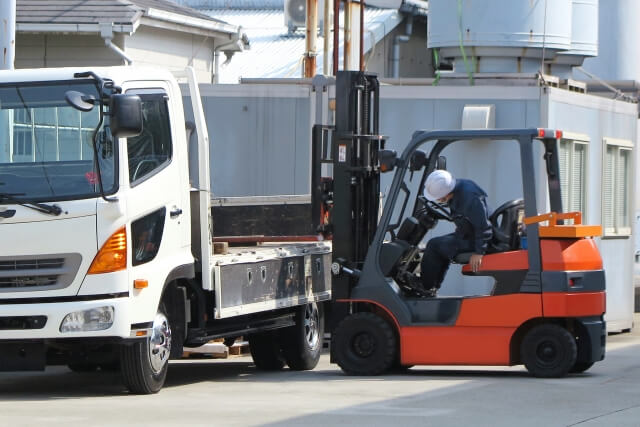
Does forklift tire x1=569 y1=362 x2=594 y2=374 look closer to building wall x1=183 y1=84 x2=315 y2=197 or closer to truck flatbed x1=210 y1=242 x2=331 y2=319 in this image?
truck flatbed x1=210 y1=242 x2=331 y2=319

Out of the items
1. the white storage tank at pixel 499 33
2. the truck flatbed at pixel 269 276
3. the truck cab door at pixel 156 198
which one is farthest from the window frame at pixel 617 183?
the truck cab door at pixel 156 198

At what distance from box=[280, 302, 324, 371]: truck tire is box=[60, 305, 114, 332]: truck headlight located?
3.62m

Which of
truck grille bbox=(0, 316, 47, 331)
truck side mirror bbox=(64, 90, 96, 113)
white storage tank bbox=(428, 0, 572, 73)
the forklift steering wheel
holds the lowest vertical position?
truck grille bbox=(0, 316, 47, 331)

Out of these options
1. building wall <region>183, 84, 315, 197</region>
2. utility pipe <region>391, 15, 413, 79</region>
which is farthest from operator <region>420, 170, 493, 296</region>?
utility pipe <region>391, 15, 413, 79</region>

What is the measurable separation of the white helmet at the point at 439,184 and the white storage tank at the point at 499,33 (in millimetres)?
7898

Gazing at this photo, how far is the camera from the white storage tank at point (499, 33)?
20312mm

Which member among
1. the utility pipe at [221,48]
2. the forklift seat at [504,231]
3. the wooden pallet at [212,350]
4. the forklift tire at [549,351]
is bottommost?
the wooden pallet at [212,350]

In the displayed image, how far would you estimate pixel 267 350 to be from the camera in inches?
572

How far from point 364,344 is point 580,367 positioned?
1946mm

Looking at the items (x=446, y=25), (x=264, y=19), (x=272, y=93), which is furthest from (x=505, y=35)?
(x=264, y=19)

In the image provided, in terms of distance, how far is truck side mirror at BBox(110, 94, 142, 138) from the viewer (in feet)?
35.2

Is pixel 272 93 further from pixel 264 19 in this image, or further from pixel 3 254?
pixel 264 19

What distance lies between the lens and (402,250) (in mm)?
12852

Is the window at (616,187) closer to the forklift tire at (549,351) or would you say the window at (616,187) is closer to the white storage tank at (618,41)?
the forklift tire at (549,351)
